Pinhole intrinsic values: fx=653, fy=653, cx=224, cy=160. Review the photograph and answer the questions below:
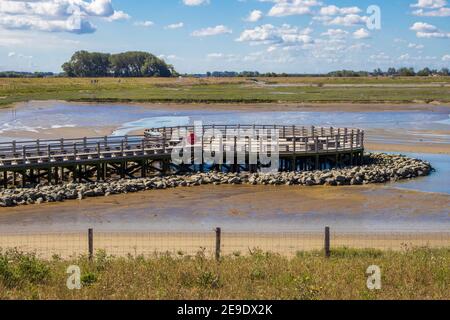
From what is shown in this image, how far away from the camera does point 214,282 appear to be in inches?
477

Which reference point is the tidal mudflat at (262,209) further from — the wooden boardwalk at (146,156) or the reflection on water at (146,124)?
the reflection on water at (146,124)

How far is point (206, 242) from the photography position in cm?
1973

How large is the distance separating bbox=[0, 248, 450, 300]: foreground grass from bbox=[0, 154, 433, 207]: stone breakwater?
39.9 feet

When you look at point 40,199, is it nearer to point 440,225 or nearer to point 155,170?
point 155,170

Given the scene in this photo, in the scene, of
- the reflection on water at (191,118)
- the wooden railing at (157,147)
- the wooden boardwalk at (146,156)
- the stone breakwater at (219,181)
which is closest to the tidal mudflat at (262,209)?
the stone breakwater at (219,181)

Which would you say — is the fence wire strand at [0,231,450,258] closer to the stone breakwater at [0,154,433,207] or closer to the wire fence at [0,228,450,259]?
the wire fence at [0,228,450,259]

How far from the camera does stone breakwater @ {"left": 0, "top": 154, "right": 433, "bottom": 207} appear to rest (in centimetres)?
2708

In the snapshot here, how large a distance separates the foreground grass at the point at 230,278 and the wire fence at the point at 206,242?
3.07 meters

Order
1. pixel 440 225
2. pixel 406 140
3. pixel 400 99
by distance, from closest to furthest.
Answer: pixel 440 225
pixel 406 140
pixel 400 99

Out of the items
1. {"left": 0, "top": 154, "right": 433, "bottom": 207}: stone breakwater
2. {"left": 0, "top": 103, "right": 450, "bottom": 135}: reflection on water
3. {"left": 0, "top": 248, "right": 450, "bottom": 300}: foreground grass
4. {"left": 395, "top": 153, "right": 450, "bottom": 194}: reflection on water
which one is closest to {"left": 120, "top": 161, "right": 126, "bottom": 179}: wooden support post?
{"left": 0, "top": 154, "right": 433, "bottom": 207}: stone breakwater

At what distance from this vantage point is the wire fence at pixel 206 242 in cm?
1820
